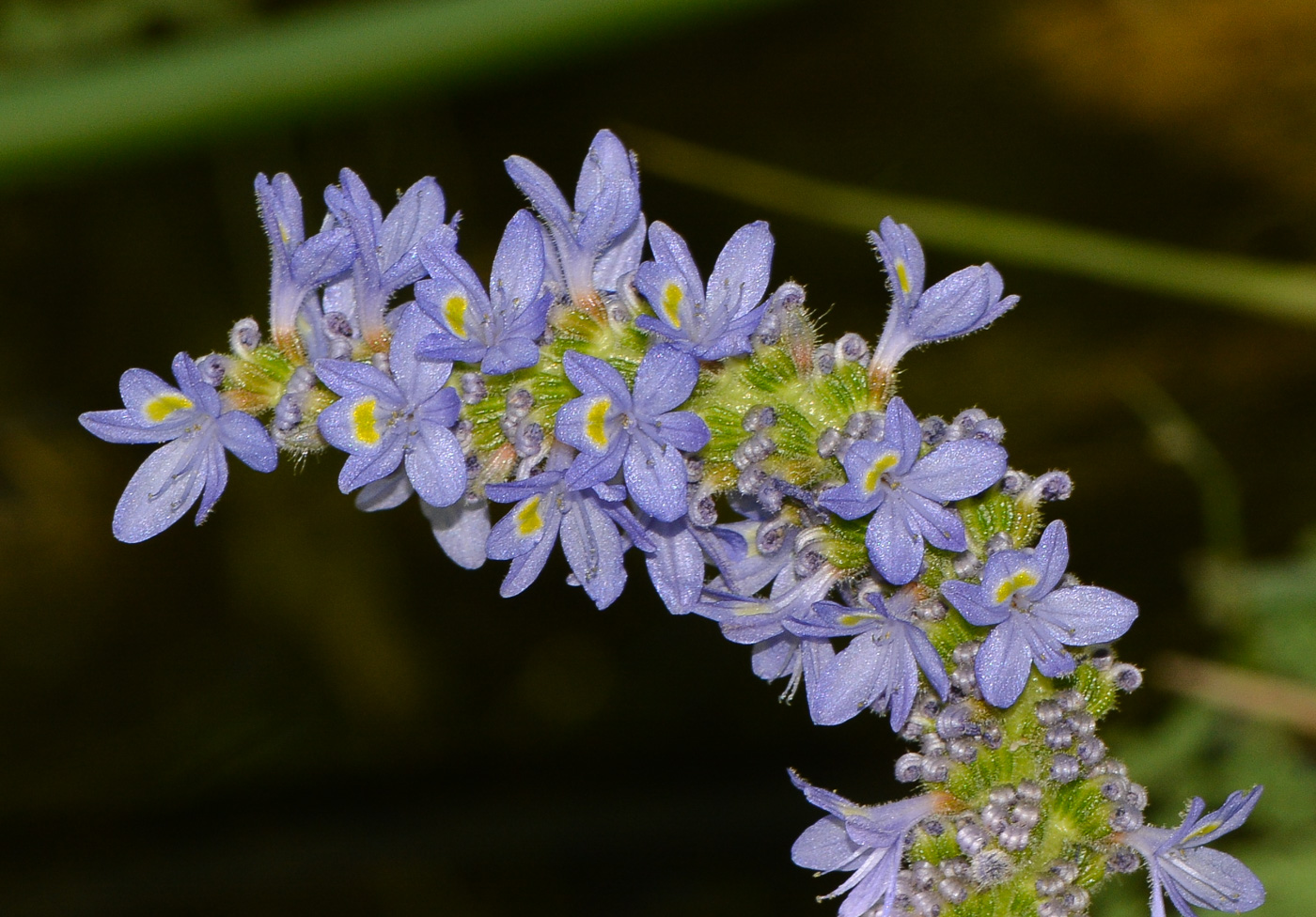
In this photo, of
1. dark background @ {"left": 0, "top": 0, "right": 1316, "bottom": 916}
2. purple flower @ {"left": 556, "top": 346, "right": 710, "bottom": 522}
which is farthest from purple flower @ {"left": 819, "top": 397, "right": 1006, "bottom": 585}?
dark background @ {"left": 0, "top": 0, "right": 1316, "bottom": 916}

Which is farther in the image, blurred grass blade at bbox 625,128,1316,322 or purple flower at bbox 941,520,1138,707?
blurred grass blade at bbox 625,128,1316,322

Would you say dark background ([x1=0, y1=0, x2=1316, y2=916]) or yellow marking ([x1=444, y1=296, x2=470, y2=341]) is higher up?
yellow marking ([x1=444, y1=296, x2=470, y2=341])

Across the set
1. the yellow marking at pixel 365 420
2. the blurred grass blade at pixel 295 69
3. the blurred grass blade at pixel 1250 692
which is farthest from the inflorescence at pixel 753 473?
the blurred grass blade at pixel 1250 692

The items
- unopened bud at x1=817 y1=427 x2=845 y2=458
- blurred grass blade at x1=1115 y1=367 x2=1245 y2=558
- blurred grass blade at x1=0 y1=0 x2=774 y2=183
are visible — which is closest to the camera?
unopened bud at x1=817 y1=427 x2=845 y2=458

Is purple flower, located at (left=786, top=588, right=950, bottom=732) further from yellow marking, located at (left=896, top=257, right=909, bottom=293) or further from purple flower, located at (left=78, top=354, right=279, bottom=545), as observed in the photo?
purple flower, located at (left=78, top=354, right=279, bottom=545)

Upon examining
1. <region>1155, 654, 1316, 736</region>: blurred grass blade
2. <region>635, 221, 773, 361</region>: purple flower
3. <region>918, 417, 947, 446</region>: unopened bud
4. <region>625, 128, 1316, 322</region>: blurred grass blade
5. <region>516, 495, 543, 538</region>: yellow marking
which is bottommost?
<region>1155, 654, 1316, 736</region>: blurred grass blade

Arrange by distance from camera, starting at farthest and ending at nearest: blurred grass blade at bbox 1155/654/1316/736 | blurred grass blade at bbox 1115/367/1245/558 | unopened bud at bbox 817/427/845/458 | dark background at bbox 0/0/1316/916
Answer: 1. dark background at bbox 0/0/1316/916
2. blurred grass blade at bbox 1115/367/1245/558
3. blurred grass blade at bbox 1155/654/1316/736
4. unopened bud at bbox 817/427/845/458

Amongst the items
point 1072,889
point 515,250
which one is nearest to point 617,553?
point 515,250

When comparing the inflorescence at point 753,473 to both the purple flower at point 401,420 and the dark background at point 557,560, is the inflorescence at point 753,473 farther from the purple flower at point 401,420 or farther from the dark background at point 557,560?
the dark background at point 557,560

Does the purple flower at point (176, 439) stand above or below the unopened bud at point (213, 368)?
below
